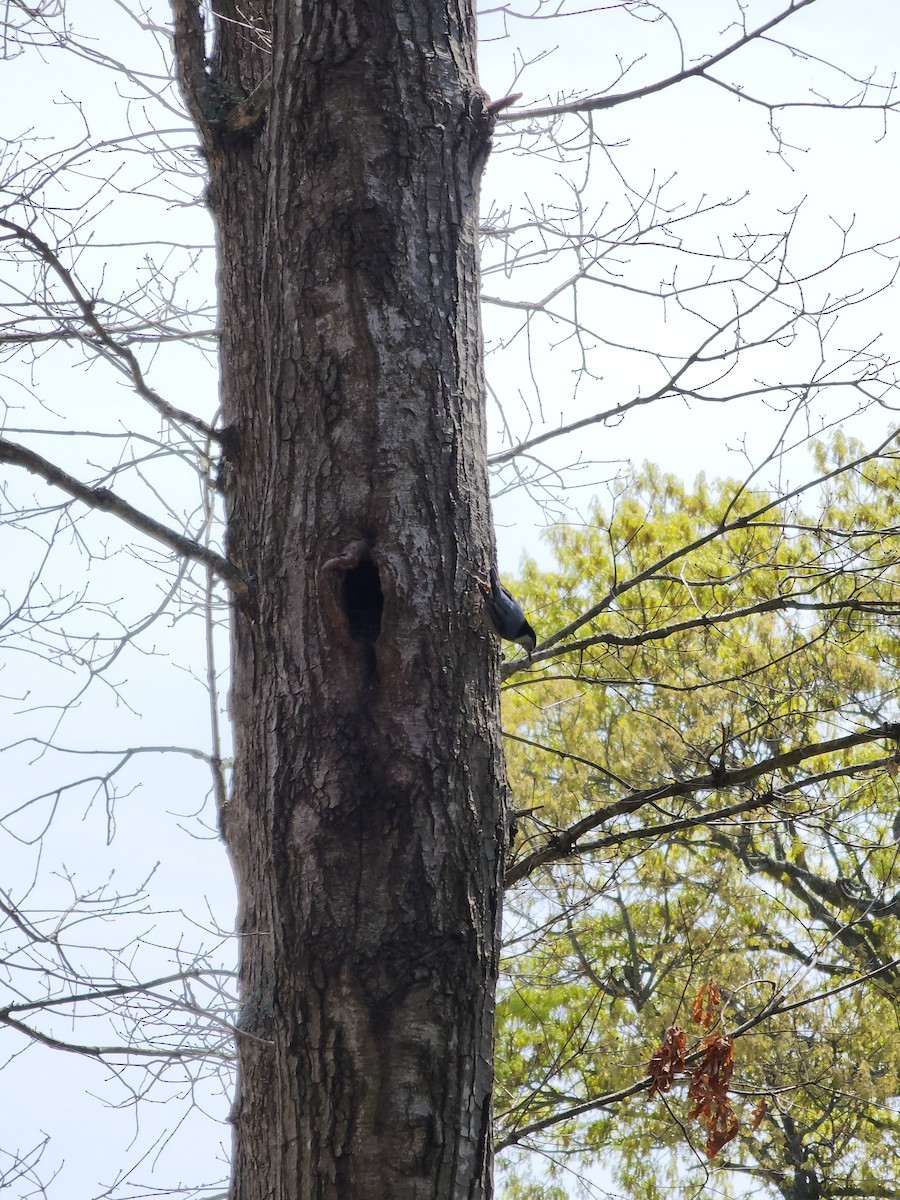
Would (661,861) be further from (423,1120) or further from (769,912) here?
(423,1120)

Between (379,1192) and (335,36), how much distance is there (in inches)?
76.9

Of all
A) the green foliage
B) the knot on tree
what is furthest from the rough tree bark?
the green foliage

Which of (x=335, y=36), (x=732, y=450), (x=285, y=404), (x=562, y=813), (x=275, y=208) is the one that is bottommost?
(x=285, y=404)

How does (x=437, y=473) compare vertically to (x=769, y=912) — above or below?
below

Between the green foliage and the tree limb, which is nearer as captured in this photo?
the tree limb

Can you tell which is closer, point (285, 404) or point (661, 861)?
point (285, 404)

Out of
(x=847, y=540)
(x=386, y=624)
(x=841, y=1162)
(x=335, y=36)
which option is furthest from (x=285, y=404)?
(x=841, y=1162)

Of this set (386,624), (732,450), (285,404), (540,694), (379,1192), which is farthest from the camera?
(540,694)

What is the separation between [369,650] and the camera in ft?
5.65

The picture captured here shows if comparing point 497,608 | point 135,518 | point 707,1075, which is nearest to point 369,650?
point 497,608

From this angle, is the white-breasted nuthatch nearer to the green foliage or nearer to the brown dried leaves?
the brown dried leaves

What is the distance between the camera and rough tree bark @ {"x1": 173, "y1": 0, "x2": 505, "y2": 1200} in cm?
154

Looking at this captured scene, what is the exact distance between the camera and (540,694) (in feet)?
32.9

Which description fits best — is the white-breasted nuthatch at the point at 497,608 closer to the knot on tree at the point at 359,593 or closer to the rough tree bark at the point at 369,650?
the rough tree bark at the point at 369,650
